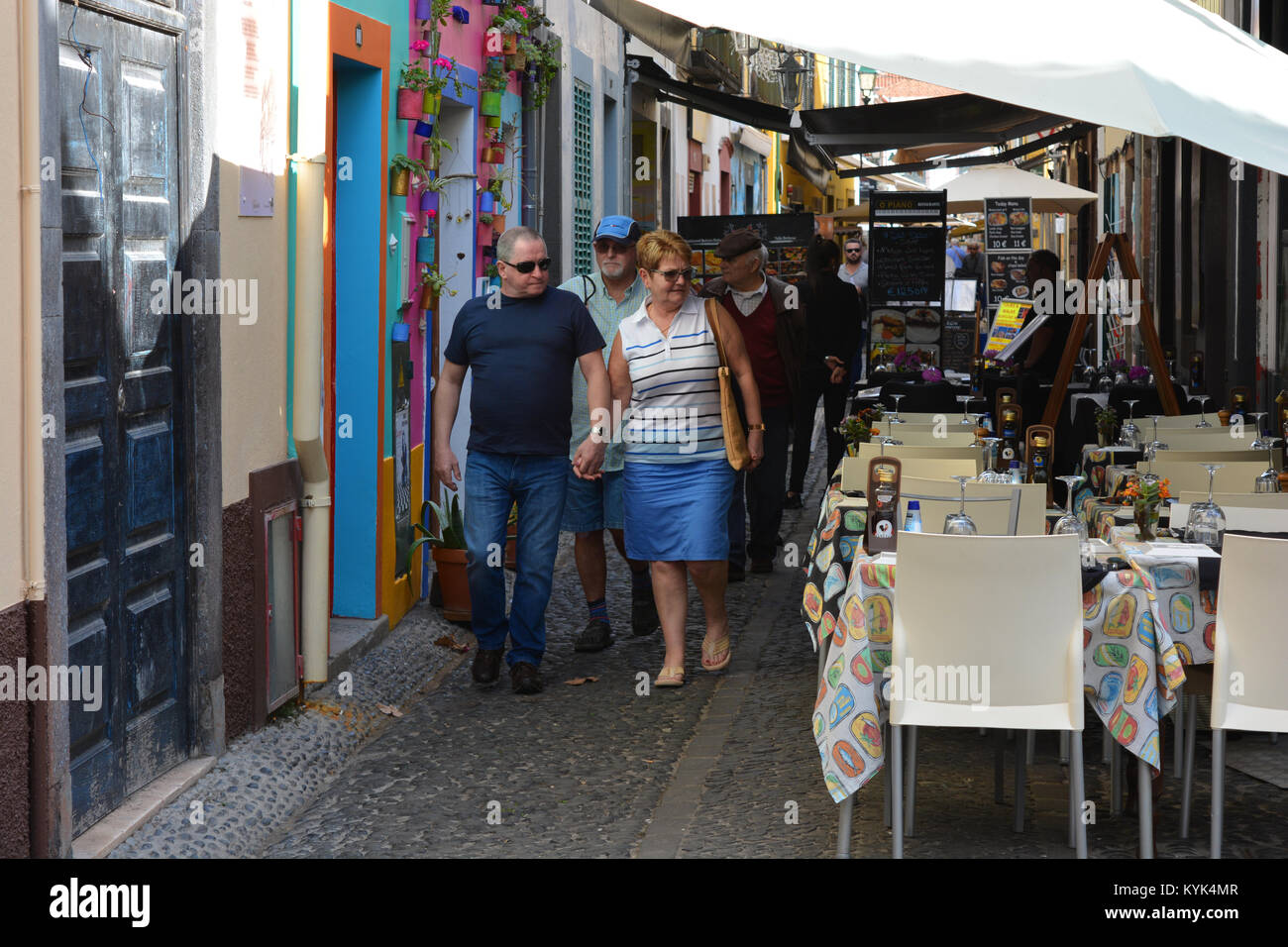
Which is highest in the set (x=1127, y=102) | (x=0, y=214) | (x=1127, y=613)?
(x=1127, y=102)

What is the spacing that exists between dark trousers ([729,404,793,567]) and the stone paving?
2136 mm

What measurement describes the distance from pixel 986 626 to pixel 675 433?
2.70 meters

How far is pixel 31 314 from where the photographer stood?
13.9ft

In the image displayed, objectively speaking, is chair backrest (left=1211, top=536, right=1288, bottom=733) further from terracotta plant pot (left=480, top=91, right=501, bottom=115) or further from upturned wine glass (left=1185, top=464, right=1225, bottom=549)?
terracotta plant pot (left=480, top=91, right=501, bottom=115)

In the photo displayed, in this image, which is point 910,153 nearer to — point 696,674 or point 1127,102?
point 696,674

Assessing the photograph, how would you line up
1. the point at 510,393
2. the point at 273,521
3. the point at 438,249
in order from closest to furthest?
the point at 273,521 → the point at 510,393 → the point at 438,249

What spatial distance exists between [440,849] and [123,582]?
1.28m

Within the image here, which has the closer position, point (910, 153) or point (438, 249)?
point (438, 249)

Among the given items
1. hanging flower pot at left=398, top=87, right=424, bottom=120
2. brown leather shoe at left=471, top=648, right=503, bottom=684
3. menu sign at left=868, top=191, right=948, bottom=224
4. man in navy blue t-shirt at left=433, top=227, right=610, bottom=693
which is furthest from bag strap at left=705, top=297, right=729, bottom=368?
menu sign at left=868, top=191, right=948, bottom=224

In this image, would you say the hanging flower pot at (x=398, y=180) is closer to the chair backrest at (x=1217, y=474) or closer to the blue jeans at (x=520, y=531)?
the blue jeans at (x=520, y=531)

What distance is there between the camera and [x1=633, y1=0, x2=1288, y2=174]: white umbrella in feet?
16.2

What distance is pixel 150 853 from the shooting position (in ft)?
16.1

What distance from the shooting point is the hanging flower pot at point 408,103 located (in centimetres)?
824
